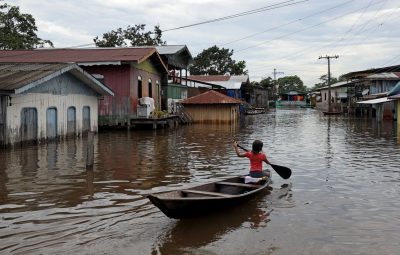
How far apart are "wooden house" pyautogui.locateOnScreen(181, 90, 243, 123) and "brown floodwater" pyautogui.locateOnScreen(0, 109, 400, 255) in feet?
66.0

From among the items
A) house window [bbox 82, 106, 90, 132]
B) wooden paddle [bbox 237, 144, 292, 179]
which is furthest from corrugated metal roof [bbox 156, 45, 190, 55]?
wooden paddle [bbox 237, 144, 292, 179]

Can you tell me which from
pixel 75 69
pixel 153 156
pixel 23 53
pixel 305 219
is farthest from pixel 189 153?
pixel 23 53

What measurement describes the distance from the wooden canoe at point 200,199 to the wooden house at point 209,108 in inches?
1064

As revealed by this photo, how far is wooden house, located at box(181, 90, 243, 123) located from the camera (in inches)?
1441

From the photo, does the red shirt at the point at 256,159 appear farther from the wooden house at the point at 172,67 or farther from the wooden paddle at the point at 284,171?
the wooden house at the point at 172,67

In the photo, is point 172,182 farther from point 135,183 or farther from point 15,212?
point 15,212


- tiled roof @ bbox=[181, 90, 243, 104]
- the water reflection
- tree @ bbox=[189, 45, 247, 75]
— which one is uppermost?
tree @ bbox=[189, 45, 247, 75]

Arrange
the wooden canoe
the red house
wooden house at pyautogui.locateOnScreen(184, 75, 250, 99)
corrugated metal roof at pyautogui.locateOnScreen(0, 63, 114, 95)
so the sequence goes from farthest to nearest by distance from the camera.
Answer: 1. wooden house at pyautogui.locateOnScreen(184, 75, 250, 99)
2. the red house
3. corrugated metal roof at pyautogui.locateOnScreen(0, 63, 114, 95)
4. the wooden canoe

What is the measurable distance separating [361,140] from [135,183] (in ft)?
50.7

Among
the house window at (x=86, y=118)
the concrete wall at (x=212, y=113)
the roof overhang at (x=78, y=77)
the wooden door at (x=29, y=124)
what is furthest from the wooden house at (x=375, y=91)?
the wooden door at (x=29, y=124)

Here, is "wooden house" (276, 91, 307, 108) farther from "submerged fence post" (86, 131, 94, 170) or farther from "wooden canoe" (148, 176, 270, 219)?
"wooden canoe" (148, 176, 270, 219)

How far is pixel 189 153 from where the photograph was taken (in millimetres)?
17266

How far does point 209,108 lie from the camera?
3700 cm

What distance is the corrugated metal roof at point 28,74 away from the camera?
1616 centimetres
